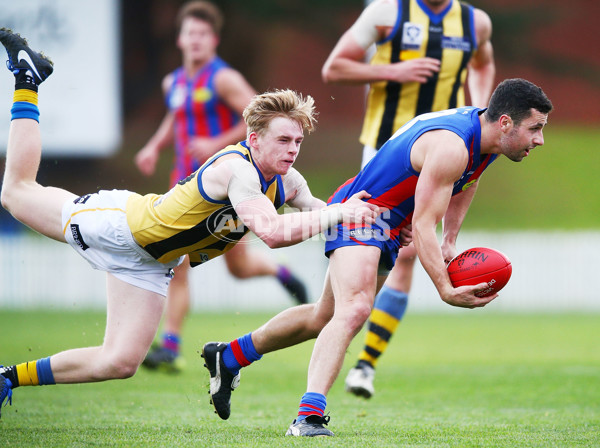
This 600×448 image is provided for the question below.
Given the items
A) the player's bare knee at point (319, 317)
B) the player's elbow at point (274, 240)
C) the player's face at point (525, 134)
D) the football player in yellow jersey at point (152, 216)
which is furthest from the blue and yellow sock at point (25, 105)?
the player's face at point (525, 134)

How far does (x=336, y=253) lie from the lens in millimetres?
4488

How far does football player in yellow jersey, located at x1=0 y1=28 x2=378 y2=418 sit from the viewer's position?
423 centimetres

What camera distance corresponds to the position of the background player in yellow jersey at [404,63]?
611cm

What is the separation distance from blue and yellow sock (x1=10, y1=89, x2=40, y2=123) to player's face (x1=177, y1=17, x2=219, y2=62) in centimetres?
305

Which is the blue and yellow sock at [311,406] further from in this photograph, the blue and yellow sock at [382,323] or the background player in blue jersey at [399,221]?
the blue and yellow sock at [382,323]

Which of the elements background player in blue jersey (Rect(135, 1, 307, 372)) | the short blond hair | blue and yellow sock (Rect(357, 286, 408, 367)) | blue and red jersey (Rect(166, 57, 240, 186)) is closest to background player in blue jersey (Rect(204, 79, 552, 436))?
the short blond hair

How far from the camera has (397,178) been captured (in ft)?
15.0

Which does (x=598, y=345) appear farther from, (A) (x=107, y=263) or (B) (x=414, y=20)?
(A) (x=107, y=263)

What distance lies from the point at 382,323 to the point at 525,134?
6.84 feet

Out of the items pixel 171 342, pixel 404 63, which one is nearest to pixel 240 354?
pixel 171 342

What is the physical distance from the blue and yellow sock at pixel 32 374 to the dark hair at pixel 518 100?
2577 mm

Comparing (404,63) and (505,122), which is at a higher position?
(404,63)

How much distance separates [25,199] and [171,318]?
2.57 metres

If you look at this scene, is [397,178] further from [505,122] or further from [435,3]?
[435,3]
